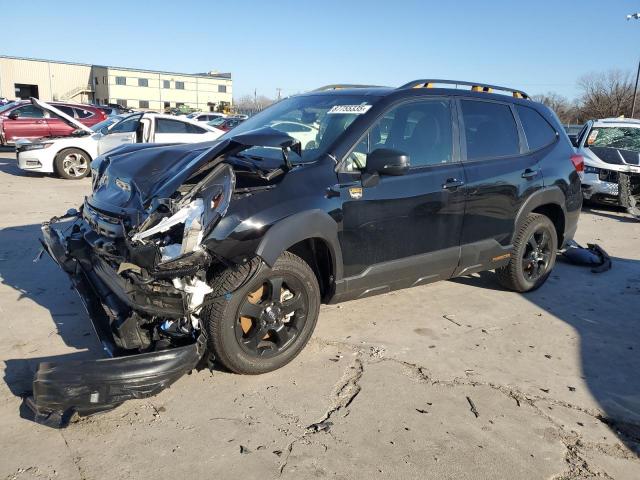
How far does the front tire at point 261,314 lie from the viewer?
127 inches

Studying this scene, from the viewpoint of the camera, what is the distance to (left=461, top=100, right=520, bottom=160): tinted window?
15.3ft

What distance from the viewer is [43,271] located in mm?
5406

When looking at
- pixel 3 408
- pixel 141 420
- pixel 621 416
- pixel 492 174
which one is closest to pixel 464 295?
pixel 492 174

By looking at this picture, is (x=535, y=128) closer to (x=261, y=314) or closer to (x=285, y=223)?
(x=285, y=223)

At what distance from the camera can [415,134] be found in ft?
14.1

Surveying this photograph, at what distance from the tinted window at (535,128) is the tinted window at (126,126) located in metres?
9.43

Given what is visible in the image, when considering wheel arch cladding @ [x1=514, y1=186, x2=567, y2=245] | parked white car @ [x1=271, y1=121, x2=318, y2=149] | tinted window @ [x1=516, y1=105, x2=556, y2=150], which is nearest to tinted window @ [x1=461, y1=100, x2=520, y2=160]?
tinted window @ [x1=516, y1=105, x2=556, y2=150]

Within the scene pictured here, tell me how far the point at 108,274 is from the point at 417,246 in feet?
7.61

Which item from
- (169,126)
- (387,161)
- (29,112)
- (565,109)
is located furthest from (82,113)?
(565,109)

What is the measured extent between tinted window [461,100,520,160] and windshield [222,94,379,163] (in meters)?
1.02

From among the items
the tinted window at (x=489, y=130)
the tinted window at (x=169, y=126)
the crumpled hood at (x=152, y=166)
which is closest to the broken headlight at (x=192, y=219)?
the crumpled hood at (x=152, y=166)

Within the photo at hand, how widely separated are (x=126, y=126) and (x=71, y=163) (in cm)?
150

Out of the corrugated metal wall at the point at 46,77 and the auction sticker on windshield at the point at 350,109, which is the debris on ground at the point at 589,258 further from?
the corrugated metal wall at the point at 46,77

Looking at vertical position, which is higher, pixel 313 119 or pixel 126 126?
pixel 126 126
